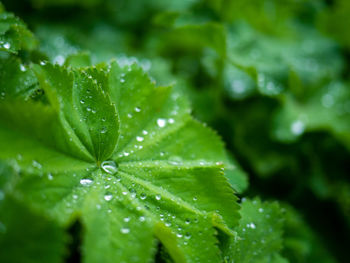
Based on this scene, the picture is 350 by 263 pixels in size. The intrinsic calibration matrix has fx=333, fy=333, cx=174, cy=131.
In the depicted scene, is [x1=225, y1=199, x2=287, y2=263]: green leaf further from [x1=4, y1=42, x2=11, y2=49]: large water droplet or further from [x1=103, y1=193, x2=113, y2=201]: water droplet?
[x1=4, y1=42, x2=11, y2=49]: large water droplet

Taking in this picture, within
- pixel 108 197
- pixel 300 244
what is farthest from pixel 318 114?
pixel 108 197

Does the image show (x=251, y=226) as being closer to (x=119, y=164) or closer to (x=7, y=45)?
(x=119, y=164)

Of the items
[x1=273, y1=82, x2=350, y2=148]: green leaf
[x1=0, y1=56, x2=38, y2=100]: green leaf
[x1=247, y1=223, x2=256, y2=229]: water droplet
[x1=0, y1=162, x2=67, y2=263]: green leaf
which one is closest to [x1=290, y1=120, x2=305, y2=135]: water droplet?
[x1=273, y1=82, x2=350, y2=148]: green leaf

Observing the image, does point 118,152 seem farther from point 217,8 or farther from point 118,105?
point 217,8

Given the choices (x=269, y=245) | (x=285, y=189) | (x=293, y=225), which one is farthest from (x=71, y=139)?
(x=285, y=189)

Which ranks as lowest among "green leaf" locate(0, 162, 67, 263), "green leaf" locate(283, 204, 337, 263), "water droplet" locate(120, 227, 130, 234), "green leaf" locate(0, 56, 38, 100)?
"green leaf" locate(283, 204, 337, 263)
